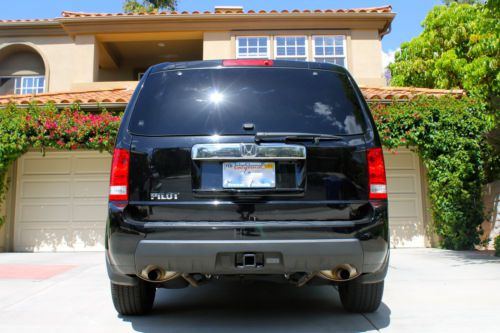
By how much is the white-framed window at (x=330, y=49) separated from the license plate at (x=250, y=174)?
1001 centimetres

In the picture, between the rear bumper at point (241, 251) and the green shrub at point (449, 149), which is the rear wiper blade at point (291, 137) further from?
the green shrub at point (449, 149)

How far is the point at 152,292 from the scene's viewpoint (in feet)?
12.3

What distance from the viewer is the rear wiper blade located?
9.68 feet

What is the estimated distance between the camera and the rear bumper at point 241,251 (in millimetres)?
2811

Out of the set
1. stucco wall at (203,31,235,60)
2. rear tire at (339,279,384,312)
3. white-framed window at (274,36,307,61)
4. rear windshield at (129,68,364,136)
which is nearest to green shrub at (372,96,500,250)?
white-framed window at (274,36,307,61)

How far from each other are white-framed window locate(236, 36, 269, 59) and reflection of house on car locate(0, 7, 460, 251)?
3cm

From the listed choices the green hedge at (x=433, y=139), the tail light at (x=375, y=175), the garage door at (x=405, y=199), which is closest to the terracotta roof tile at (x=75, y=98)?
the green hedge at (x=433, y=139)

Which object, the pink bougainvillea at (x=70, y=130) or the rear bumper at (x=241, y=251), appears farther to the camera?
the pink bougainvillea at (x=70, y=130)

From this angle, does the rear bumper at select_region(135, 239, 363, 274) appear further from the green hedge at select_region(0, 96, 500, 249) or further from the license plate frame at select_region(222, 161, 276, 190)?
the green hedge at select_region(0, 96, 500, 249)

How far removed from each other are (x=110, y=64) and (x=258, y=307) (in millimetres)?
12475

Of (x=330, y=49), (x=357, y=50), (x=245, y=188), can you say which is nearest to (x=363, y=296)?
(x=245, y=188)

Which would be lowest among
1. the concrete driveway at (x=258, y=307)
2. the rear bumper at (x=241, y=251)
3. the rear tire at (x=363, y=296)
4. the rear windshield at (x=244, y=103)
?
the concrete driveway at (x=258, y=307)

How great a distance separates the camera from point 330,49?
1248 cm

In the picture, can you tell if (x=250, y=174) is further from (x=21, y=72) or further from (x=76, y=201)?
(x=21, y=72)
